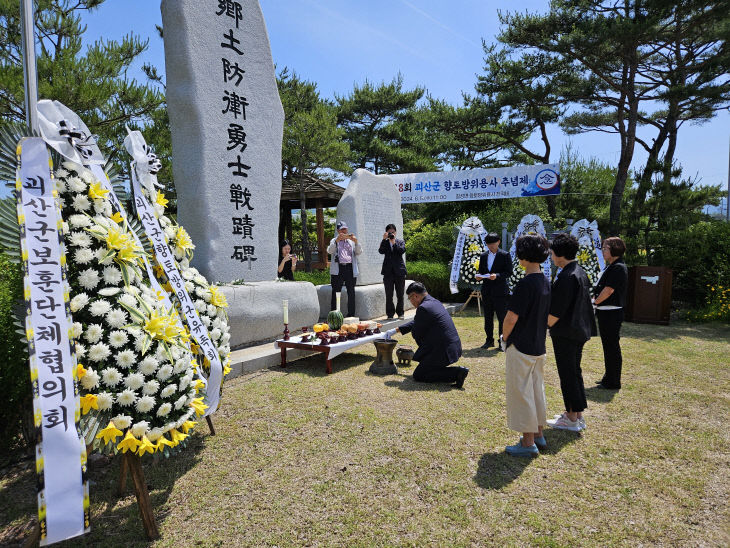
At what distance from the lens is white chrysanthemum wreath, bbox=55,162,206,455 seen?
2.05 metres

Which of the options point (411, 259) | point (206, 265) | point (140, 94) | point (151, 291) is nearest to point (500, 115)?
point (411, 259)

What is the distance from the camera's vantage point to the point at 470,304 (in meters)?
10.9

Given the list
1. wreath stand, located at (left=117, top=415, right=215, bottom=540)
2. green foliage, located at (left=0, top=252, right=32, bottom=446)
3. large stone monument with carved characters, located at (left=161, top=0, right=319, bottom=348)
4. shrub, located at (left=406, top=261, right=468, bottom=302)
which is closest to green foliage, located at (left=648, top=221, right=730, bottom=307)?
shrub, located at (left=406, top=261, right=468, bottom=302)

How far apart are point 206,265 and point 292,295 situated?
1.30 metres

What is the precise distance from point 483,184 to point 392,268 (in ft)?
20.2

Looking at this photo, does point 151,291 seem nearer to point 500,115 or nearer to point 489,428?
point 489,428

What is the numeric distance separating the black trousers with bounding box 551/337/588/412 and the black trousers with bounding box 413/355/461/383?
1.22m

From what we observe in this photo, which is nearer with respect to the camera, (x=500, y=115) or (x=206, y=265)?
(x=206, y=265)

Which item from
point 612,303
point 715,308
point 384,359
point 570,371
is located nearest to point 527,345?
point 570,371

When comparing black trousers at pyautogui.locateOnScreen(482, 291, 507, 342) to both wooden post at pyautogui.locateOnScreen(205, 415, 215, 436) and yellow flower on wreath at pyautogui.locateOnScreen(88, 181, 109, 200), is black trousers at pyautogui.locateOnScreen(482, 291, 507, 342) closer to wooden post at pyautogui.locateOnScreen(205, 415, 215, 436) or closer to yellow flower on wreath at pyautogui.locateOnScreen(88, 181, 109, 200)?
wooden post at pyautogui.locateOnScreen(205, 415, 215, 436)

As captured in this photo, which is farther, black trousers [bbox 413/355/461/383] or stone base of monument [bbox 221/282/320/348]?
stone base of monument [bbox 221/282/320/348]

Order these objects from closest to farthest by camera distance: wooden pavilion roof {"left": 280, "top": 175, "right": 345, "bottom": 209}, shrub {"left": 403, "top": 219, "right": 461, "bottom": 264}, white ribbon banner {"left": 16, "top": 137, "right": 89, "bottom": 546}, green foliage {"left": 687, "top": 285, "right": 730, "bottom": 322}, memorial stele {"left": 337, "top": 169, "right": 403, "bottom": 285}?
white ribbon banner {"left": 16, "top": 137, "right": 89, "bottom": 546}
memorial stele {"left": 337, "top": 169, "right": 403, "bottom": 285}
green foliage {"left": 687, "top": 285, "right": 730, "bottom": 322}
shrub {"left": 403, "top": 219, "right": 461, "bottom": 264}
wooden pavilion roof {"left": 280, "top": 175, "right": 345, "bottom": 209}

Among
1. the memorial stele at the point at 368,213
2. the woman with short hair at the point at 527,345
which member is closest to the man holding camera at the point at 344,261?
the memorial stele at the point at 368,213

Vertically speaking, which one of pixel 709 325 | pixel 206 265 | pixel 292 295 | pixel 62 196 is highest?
pixel 62 196
